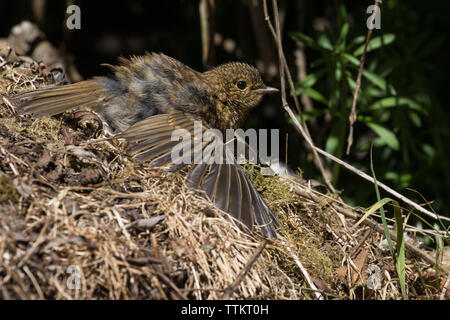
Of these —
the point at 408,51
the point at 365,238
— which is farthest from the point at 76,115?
the point at 408,51

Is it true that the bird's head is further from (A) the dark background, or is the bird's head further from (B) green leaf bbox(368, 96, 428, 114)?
(B) green leaf bbox(368, 96, 428, 114)

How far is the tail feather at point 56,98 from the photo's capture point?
299cm

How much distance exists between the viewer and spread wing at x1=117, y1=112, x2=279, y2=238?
2639mm

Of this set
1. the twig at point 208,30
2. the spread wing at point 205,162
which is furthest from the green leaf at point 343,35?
the spread wing at point 205,162

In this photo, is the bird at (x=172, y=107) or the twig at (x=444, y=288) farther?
the bird at (x=172, y=107)

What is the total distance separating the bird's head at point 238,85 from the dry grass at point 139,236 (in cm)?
100

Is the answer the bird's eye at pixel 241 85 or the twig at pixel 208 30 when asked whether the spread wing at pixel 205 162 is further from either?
the twig at pixel 208 30

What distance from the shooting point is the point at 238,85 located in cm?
394

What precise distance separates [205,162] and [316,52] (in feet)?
9.55

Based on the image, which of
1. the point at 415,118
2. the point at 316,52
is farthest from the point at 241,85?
the point at 316,52

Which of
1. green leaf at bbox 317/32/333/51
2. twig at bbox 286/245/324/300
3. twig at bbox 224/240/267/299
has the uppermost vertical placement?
green leaf at bbox 317/32/333/51

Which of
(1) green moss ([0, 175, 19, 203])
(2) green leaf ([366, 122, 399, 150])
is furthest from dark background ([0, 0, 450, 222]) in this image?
(1) green moss ([0, 175, 19, 203])
